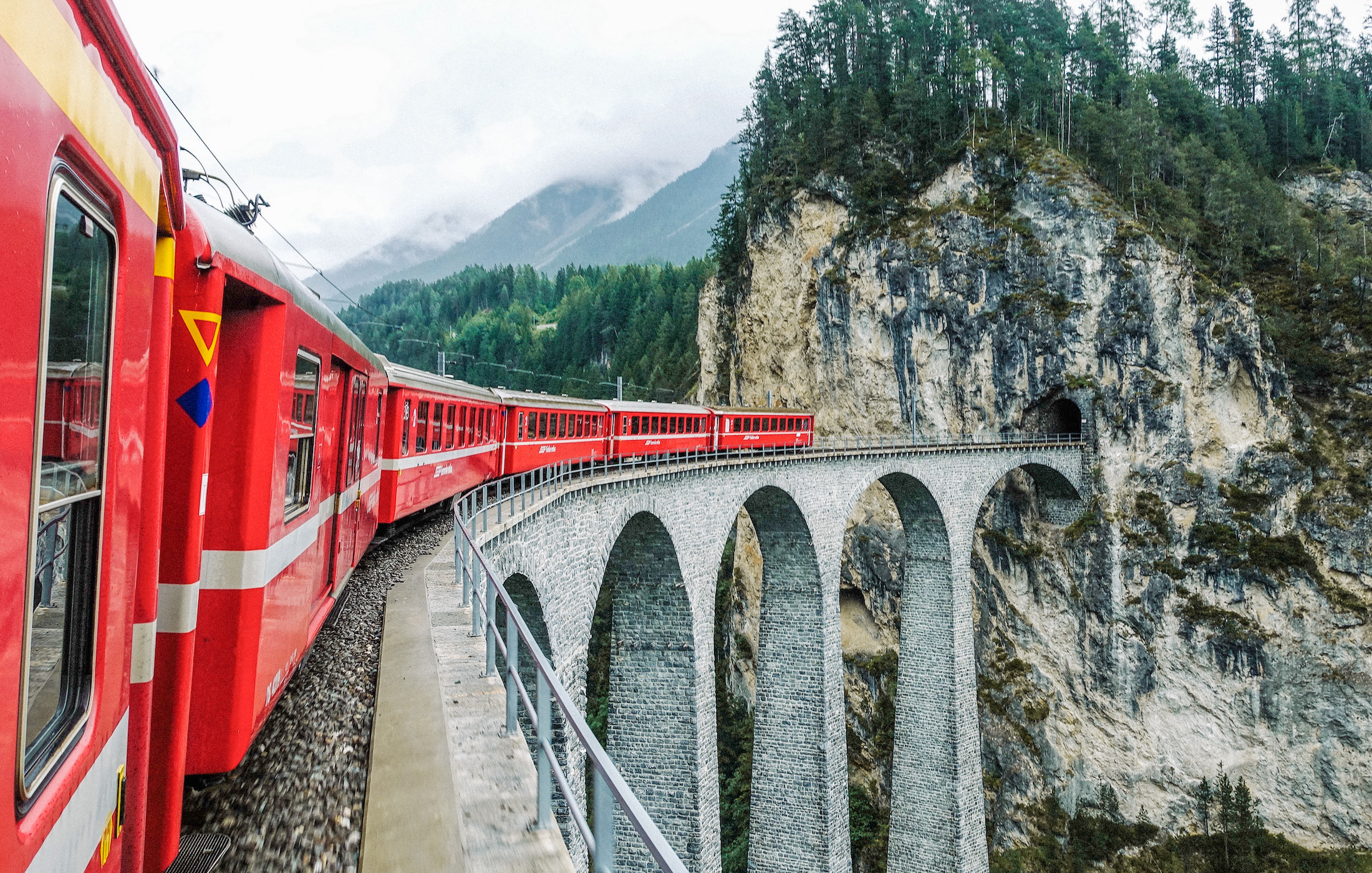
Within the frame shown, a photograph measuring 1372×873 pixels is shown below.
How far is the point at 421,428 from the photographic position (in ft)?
31.6

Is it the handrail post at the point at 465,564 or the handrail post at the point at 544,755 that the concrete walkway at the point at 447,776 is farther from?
the handrail post at the point at 465,564

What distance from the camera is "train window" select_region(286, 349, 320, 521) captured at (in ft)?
12.8

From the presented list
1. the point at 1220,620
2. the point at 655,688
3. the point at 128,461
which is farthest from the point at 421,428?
the point at 1220,620

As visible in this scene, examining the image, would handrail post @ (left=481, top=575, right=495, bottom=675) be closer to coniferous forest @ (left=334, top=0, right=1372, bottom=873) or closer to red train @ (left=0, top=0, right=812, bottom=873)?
red train @ (left=0, top=0, right=812, bottom=873)

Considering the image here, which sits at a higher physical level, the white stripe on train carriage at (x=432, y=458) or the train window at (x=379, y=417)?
the train window at (x=379, y=417)

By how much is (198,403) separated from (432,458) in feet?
24.9

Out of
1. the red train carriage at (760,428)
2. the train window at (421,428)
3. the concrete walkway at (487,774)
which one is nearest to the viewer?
the concrete walkway at (487,774)

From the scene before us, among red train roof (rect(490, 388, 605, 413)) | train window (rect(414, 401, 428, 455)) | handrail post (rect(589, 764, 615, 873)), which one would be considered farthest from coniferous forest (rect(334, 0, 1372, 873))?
handrail post (rect(589, 764, 615, 873))

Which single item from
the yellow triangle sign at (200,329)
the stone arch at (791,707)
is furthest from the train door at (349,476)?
the stone arch at (791,707)

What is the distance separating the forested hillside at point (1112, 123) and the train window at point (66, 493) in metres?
32.6

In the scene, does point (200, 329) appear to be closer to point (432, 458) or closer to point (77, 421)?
point (77, 421)

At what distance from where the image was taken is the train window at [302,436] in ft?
12.8

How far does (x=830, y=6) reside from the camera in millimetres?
40312

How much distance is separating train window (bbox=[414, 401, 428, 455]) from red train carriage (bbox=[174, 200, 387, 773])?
5.27m
